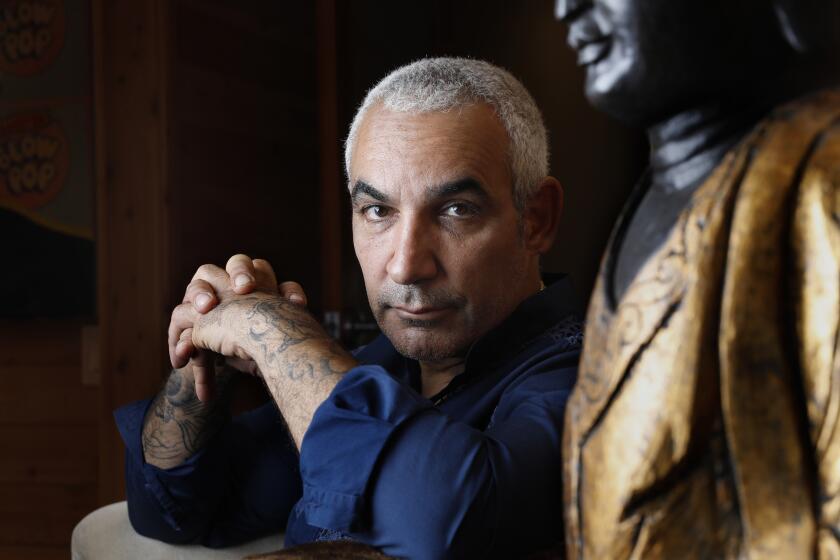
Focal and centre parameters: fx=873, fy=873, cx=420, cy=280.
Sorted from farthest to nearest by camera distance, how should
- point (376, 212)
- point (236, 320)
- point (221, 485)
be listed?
point (221, 485) → point (376, 212) → point (236, 320)

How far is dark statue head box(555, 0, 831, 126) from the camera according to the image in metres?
0.52

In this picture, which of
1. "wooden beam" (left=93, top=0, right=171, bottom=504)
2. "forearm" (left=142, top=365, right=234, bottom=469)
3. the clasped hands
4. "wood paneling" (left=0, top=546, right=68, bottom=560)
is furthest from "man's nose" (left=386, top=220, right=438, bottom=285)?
"wood paneling" (left=0, top=546, right=68, bottom=560)

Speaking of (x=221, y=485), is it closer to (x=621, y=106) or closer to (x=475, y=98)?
(x=475, y=98)

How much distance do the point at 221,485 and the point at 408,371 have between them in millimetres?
376

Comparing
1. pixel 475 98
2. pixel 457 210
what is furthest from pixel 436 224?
pixel 475 98

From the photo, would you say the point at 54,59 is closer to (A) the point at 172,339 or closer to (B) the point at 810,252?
(A) the point at 172,339

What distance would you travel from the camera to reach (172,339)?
1.22m

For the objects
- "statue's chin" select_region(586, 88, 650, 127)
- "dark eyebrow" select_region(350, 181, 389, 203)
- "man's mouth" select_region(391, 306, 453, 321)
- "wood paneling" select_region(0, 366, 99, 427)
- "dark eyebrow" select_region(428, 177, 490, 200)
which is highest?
"statue's chin" select_region(586, 88, 650, 127)

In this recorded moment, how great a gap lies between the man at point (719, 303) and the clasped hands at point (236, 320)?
1.59 ft

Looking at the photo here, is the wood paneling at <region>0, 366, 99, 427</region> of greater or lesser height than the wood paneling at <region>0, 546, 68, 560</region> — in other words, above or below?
above

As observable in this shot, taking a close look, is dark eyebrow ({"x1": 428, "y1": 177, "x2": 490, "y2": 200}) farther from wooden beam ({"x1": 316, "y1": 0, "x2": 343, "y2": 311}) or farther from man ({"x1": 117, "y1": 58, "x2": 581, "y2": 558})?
wooden beam ({"x1": 316, "y1": 0, "x2": 343, "y2": 311})

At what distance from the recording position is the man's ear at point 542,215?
1.20 metres

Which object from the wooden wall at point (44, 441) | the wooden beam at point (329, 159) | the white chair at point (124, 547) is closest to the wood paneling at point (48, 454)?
the wooden wall at point (44, 441)

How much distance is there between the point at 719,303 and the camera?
0.49m
